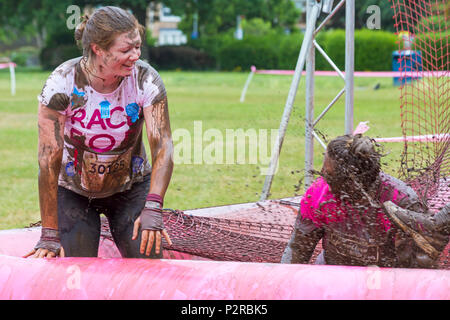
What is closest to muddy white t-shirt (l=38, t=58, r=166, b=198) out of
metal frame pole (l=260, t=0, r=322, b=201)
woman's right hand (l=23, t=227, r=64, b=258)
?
woman's right hand (l=23, t=227, r=64, b=258)

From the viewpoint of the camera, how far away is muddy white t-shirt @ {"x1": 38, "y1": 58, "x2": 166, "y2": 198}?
2871 millimetres

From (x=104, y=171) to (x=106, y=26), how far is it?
0.73m

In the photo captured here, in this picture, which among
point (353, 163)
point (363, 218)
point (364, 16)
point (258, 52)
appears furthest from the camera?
point (364, 16)

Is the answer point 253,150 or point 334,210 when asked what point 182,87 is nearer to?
point 253,150

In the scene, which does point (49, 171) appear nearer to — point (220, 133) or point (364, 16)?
point (220, 133)

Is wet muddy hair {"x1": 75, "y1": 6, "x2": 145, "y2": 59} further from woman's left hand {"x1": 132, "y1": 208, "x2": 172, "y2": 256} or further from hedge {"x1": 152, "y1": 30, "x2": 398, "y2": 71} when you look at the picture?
hedge {"x1": 152, "y1": 30, "x2": 398, "y2": 71}

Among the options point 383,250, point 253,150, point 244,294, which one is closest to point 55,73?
point 244,294

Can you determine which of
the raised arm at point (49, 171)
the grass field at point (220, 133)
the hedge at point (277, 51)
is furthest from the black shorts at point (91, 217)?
the hedge at point (277, 51)

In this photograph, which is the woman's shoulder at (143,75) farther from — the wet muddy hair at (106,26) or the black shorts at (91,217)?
the black shorts at (91,217)

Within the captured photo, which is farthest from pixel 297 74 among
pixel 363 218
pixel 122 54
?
pixel 122 54

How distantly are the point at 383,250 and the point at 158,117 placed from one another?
111 cm

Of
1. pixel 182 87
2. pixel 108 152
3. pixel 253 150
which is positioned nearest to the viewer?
pixel 108 152

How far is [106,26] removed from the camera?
269 cm

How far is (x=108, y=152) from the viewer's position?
10.2ft
